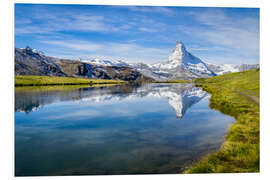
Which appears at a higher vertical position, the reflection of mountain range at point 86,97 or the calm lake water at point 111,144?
the reflection of mountain range at point 86,97

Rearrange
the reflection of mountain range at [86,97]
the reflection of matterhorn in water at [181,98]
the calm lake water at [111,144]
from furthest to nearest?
the reflection of mountain range at [86,97]
the reflection of matterhorn in water at [181,98]
the calm lake water at [111,144]


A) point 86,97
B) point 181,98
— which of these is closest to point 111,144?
point 86,97

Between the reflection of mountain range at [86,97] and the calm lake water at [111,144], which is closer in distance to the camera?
the calm lake water at [111,144]

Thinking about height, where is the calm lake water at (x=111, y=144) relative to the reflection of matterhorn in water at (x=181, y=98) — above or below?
below

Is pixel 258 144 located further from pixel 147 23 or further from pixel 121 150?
pixel 147 23

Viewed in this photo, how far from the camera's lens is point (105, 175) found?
8.20 meters

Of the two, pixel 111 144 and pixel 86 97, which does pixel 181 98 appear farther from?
pixel 111 144

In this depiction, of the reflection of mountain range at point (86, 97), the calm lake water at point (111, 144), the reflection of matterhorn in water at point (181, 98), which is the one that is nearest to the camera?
the calm lake water at point (111, 144)

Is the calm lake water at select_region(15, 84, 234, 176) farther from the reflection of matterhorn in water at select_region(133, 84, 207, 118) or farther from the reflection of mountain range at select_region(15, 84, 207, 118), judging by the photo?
the reflection of matterhorn in water at select_region(133, 84, 207, 118)

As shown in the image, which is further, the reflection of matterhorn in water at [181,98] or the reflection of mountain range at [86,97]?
the reflection of mountain range at [86,97]

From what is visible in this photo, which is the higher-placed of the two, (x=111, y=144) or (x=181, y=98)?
(x=181, y=98)

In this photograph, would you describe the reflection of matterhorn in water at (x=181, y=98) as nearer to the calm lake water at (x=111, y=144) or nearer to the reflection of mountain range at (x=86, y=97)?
the reflection of mountain range at (x=86, y=97)

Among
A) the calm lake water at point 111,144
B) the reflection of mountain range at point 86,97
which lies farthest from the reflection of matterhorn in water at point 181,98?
the calm lake water at point 111,144

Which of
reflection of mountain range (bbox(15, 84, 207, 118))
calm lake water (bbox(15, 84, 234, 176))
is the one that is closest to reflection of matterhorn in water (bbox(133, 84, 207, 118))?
reflection of mountain range (bbox(15, 84, 207, 118))
